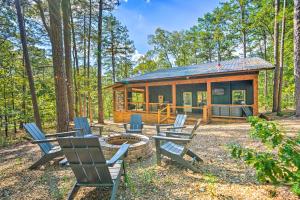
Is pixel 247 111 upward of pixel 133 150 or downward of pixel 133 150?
upward

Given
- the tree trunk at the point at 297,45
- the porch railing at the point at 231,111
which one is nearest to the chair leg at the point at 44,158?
the porch railing at the point at 231,111

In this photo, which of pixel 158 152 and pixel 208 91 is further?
pixel 208 91

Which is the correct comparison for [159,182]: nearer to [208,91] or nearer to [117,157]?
[117,157]

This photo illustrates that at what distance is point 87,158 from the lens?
110 inches

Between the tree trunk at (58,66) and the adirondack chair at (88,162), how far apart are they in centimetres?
383

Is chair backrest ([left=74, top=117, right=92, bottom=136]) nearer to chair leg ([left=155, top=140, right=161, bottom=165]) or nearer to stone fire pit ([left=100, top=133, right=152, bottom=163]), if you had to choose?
stone fire pit ([left=100, top=133, right=152, bottom=163])

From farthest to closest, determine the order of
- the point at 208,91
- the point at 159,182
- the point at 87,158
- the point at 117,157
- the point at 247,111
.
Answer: the point at 208,91
the point at 247,111
the point at 159,182
the point at 117,157
the point at 87,158

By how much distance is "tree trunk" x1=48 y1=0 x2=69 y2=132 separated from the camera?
621 centimetres

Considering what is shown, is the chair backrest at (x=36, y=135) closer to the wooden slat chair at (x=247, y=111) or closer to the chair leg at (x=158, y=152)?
the chair leg at (x=158, y=152)

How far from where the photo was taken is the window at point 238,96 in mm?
13016

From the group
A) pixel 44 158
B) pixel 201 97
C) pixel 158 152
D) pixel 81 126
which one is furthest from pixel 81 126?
pixel 201 97

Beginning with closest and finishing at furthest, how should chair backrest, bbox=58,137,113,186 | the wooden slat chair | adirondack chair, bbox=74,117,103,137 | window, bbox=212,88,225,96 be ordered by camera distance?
1. chair backrest, bbox=58,137,113,186
2. adirondack chair, bbox=74,117,103,137
3. the wooden slat chair
4. window, bbox=212,88,225,96

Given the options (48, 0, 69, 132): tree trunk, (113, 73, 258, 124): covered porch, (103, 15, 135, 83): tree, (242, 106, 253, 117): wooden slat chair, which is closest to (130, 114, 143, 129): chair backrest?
(48, 0, 69, 132): tree trunk

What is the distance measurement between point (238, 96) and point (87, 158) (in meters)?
12.9
